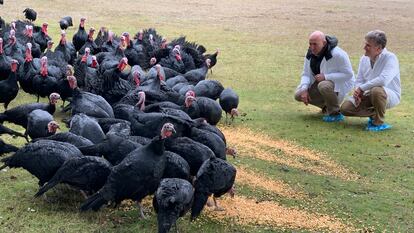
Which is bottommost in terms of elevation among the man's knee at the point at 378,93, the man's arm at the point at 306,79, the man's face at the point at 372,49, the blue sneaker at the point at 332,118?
the blue sneaker at the point at 332,118

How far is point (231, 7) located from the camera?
25047mm

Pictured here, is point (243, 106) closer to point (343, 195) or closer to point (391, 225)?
point (343, 195)

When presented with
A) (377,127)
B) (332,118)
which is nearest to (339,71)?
(332,118)

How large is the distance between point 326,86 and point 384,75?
32.3 inches

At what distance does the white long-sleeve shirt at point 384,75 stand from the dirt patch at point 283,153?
1638 mm

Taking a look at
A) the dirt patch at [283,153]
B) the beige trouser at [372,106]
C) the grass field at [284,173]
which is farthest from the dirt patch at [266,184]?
the beige trouser at [372,106]

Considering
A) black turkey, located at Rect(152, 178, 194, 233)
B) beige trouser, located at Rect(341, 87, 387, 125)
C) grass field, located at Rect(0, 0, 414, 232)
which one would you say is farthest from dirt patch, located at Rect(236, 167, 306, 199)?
beige trouser, located at Rect(341, 87, 387, 125)

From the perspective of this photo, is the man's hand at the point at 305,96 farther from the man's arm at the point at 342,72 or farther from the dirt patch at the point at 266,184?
the dirt patch at the point at 266,184

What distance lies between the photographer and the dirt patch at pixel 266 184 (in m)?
5.69

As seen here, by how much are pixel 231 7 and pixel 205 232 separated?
21161 millimetres

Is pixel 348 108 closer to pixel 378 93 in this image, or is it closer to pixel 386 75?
pixel 378 93

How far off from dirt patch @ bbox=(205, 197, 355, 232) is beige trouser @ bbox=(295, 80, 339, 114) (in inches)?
131

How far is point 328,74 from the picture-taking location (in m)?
8.47

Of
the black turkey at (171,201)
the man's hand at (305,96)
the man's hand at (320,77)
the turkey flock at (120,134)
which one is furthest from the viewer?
→ the man's hand at (305,96)
